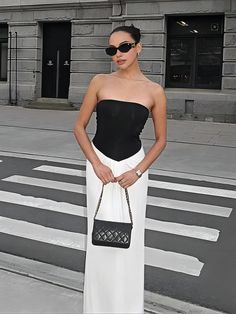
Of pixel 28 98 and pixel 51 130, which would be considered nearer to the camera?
pixel 51 130

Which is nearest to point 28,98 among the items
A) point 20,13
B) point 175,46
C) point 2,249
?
point 20,13

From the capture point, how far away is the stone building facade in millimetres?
18828

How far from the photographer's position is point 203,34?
63.7 feet

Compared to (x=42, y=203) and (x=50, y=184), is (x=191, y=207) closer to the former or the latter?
(x=42, y=203)

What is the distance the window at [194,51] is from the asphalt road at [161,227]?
35.3 ft

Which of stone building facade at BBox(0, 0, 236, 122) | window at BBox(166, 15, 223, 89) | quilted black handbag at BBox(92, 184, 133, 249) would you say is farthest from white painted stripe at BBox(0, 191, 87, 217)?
window at BBox(166, 15, 223, 89)

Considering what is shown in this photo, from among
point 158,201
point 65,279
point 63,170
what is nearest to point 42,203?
point 158,201

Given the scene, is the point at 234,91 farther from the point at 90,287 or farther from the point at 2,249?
the point at 90,287

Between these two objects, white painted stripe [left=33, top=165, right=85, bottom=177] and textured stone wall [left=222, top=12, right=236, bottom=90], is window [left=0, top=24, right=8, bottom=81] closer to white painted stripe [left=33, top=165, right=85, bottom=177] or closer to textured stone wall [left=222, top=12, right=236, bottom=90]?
textured stone wall [left=222, top=12, right=236, bottom=90]

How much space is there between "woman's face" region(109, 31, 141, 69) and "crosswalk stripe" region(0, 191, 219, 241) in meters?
3.49

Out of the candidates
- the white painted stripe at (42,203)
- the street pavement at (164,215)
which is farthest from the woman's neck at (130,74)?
the white painted stripe at (42,203)

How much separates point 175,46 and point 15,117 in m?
6.89

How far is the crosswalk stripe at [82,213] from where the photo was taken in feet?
20.2

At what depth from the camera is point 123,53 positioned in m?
2.92
